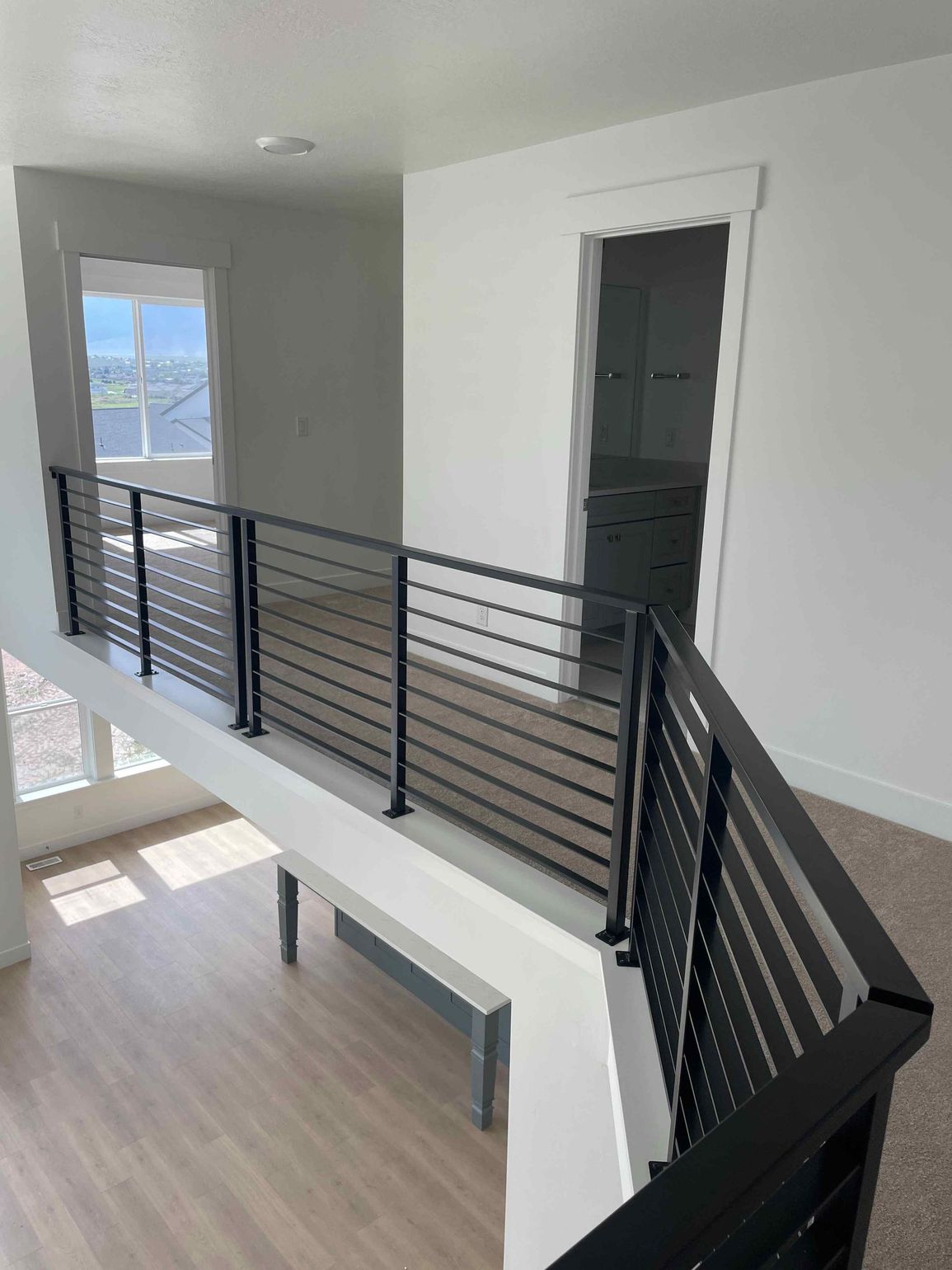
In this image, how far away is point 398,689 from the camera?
9.39 ft

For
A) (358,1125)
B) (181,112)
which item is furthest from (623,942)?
(358,1125)

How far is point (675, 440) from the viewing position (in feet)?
20.9

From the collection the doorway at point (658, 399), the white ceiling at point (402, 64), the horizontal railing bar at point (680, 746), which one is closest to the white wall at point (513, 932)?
the horizontal railing bar at point (680, 746)

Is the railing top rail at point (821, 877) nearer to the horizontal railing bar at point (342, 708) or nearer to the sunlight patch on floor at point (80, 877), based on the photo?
the horizontal railing bar at point (342, 708)

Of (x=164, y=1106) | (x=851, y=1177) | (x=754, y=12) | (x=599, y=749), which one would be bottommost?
(x=164, y=1106)

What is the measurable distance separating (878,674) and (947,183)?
151cm

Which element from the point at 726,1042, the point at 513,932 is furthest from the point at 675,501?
the point at 726,1042

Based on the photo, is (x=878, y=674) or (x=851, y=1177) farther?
(x=878, y=674)

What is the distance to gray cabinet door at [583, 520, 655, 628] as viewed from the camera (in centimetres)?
543

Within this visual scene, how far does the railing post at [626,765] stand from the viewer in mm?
2102

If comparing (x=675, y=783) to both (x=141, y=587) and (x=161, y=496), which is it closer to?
(x=161, y=496)

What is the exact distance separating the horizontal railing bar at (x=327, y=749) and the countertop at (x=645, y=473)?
3169mm

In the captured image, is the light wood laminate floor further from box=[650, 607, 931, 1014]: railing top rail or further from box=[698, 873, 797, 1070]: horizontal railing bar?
box=[650, 607, 931, 1014]: railing top rail

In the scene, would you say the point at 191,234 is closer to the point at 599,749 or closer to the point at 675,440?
the point at 675,440
